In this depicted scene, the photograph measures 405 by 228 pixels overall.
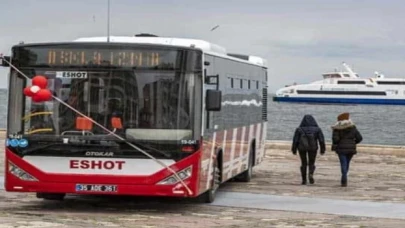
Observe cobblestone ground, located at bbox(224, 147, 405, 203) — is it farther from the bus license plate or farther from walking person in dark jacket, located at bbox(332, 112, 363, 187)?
the bus license plate

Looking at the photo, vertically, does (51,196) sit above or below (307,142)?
below

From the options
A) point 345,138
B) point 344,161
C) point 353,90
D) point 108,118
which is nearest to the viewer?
point 108,118

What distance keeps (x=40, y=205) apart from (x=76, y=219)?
2236 millimetres

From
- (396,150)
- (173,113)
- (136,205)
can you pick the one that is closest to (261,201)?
(136,205)

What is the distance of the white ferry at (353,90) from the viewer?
409 ft

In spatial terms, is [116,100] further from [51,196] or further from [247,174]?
[247,174]

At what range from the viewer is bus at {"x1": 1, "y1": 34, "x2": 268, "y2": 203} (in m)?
14.0

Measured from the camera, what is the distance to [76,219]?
13609 mm

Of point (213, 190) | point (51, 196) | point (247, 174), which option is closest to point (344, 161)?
point (247, 174)

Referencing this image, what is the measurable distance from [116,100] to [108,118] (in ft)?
0.92

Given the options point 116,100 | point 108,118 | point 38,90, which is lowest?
point 108,118

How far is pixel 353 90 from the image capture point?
408 ft

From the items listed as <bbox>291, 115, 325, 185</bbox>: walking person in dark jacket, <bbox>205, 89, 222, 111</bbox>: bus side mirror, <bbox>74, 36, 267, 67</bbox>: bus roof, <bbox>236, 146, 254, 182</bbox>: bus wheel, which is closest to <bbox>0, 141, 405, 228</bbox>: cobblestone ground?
<bbox>236, 146, 254, 182</bbox>: bus wheel

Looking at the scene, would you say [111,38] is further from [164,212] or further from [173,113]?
[164,212]
